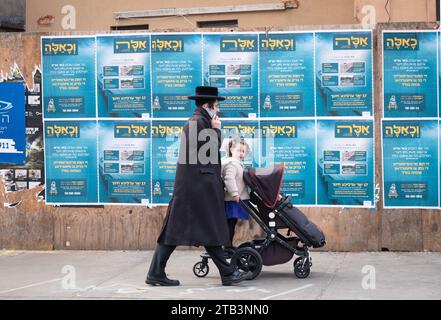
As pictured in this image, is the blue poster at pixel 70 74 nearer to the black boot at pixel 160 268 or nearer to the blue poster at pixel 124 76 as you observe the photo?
the blue poster at pixel 124 76

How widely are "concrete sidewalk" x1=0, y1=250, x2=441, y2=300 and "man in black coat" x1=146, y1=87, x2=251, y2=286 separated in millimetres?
315

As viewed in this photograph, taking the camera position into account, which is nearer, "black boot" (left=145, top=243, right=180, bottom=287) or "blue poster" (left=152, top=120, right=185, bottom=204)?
"black boot" (left=145, top=243, right=180, bottom=287)

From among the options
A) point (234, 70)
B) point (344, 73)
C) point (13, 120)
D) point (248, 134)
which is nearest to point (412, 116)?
point (344, 73)

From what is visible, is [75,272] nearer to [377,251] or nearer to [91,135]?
[91,135]

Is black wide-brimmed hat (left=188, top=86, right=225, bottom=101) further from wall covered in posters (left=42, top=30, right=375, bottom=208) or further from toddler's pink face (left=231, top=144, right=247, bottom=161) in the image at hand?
wall covered in posters (left=42, top=30, right=375, bottom=208)

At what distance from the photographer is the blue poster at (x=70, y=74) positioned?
11.3 metres

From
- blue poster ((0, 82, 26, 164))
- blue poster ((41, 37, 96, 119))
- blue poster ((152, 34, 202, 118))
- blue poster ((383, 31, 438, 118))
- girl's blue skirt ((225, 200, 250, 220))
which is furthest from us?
blue poster ((0, 82, 26, 164))

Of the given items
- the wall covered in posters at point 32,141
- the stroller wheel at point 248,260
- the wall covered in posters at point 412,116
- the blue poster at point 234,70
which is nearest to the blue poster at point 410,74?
the wall covered in posters at point 412,116

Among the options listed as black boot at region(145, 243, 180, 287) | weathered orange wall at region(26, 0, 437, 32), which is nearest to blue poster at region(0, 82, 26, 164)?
black boot at region(145, 243, 180, 287)

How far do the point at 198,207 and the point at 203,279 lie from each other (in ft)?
3.33

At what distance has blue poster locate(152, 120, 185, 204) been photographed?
1107cm

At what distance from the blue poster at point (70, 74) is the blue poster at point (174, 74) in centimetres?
89

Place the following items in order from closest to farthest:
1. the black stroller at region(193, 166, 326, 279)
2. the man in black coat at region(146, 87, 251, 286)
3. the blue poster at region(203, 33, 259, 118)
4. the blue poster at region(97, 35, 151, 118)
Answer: the man in black coat at region(146, 87, 251, 286) < the black stroller at region(193, 166, 326, 279) < the blue poster at region(203, 33, 259, 118) < the blue poster at region(97, 35, 151, 118)

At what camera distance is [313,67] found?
35.3 feet
